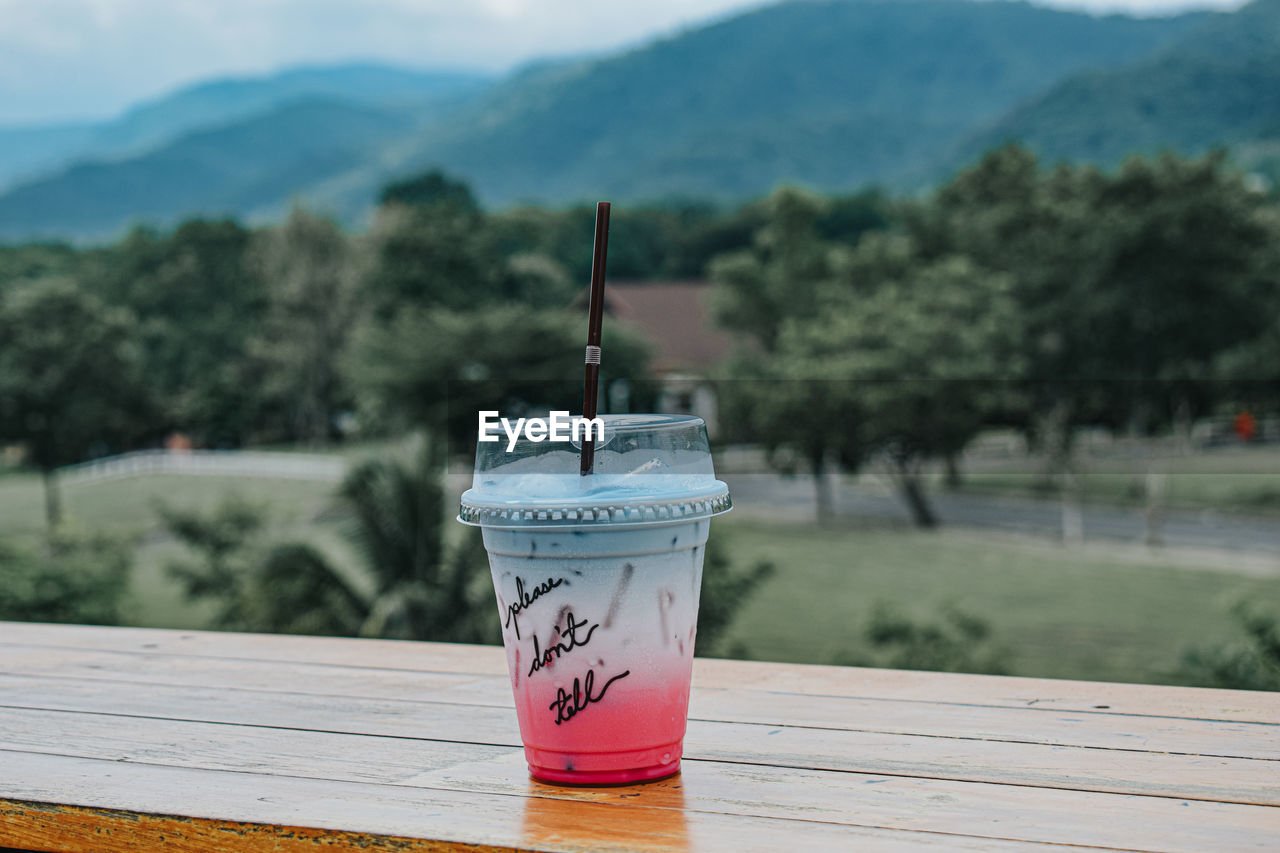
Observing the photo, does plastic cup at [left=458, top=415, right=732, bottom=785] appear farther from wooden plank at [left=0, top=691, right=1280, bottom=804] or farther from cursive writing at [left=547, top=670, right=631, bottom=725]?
wooden plank at [left=0, top=691, right=1280, bottom=804]

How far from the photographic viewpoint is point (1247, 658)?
33.0 feet

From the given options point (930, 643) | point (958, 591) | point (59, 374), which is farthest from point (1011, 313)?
point (59, 374)

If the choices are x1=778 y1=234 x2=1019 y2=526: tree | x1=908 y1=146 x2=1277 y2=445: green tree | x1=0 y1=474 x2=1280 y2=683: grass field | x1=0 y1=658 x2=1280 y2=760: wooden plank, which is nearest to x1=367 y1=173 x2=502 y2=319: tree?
x1=0 y1=474 x2=1280 y2=683: grass field

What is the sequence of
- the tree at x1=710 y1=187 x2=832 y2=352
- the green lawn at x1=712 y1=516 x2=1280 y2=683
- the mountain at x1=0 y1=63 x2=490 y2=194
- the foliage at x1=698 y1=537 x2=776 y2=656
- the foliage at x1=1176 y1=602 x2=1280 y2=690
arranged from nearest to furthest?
the foliage at x1=1176 y1=602 x2=1280 y2=690
the foliage at x1=698 y1=537 x2=776 y2=656
the green lawn at x1=712 y1=516 x2=1280 y2=683
the tree at x1=710 y1=187 x2=832 y2=352
the mountain at x1=0 y1=63 x2=490 y2=194

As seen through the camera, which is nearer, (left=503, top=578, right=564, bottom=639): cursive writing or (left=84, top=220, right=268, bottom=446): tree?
(left=503, top=578, right=564, bottom=639): cursive writing

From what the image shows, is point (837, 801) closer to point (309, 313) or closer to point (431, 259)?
point (309, 313)

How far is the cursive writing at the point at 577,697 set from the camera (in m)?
0.99

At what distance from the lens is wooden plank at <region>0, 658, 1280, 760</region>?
1.18m

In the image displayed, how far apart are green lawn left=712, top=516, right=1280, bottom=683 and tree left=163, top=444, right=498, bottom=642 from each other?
6.45 metres

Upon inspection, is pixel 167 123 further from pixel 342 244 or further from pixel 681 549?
pixel 681 549

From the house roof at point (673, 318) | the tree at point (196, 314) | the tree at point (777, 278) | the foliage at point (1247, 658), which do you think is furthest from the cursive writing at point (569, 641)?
the tree at point (196, 314)

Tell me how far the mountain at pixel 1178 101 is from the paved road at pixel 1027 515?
24.1m

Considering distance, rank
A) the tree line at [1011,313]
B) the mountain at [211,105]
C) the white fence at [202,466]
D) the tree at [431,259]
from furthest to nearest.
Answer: the mountain at [211,105] → the tree at [431,259] → the white fence at [202,466] → the tree line at [1011,313]

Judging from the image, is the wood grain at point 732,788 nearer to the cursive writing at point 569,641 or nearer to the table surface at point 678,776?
the table surface at point 678,776
